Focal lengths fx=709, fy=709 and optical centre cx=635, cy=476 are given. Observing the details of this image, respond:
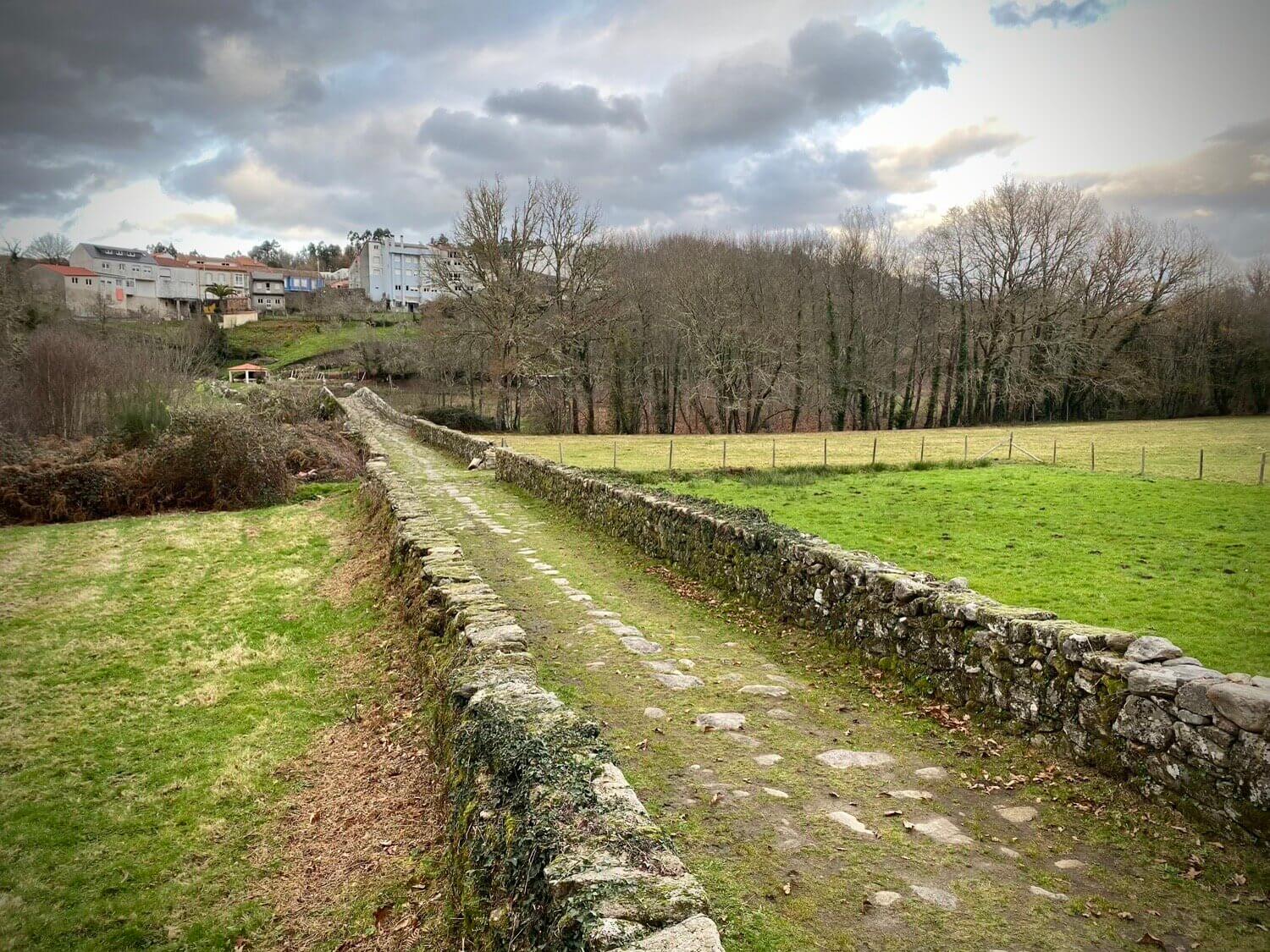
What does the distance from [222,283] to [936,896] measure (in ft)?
485

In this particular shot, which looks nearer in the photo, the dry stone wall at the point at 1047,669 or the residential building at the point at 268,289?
the dry stone wall at the point at 1047,669

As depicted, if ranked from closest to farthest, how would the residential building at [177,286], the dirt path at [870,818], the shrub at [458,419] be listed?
1. the dirt path at [870,818]
2. the shrub at [458,419]
3. the residential building at [177,286]

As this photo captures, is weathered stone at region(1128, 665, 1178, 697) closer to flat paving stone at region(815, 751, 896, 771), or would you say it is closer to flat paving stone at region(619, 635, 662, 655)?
flat paving stone at region(815, 751, 896, 771)

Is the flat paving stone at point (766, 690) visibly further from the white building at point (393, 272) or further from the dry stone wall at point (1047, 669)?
the white building at point (393, 272)

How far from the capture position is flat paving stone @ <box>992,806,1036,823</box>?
4.59 metres

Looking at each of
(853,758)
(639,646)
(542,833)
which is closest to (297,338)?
(639,646)

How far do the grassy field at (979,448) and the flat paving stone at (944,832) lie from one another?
20228 millimetres

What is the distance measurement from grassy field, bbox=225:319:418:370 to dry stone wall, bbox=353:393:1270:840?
7890cm

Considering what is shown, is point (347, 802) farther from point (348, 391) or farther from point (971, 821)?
point (348, 391)

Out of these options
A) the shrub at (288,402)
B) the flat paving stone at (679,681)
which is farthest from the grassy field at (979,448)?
the flat paving stone at (679,681)

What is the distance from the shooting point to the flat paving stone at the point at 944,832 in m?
4.30

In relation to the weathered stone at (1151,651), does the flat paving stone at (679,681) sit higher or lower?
lower

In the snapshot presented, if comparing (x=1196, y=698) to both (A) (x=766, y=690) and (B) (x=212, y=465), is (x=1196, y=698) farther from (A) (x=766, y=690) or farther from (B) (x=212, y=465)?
(B) (x=212, y=465)

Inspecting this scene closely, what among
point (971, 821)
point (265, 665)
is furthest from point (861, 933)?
point (265, 665)
